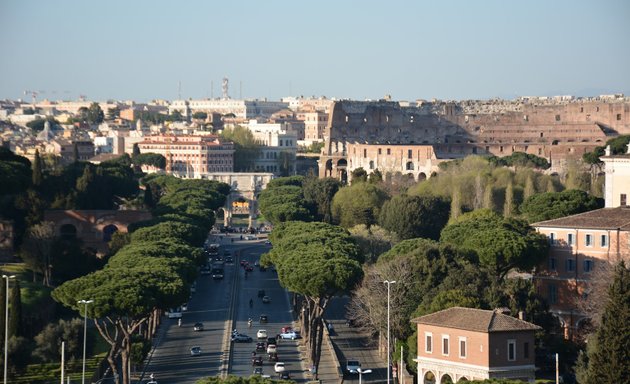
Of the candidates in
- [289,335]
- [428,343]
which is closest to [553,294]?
[289,335]

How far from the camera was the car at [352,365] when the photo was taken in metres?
55.7

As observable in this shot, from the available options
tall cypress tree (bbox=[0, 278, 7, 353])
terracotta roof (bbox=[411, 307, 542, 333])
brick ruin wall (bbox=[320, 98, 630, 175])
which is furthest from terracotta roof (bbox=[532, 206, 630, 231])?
brick ruin wall (bbox=[320, 98, 630, 175])

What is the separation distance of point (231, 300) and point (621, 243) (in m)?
20.9

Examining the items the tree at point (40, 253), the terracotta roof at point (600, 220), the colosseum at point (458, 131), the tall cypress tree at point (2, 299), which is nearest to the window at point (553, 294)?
the terracotta roof at point (600, 220)

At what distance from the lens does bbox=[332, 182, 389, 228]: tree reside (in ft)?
329

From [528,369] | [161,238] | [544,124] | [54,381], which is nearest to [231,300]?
[161,238]

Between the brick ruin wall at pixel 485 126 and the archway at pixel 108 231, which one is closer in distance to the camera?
the archway at pixel 108 231

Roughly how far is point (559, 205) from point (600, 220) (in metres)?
12.8

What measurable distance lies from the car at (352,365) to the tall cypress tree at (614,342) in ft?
43.9

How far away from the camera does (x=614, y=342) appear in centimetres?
4175

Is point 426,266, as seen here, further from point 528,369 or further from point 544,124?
point 544,124

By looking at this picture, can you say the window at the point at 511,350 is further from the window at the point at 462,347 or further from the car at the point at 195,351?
the car at the point at 195,351

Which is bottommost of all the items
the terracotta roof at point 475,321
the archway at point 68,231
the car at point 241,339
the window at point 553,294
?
the car at point 241,339

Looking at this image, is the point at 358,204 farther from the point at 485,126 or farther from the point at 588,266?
the point at 485,126
